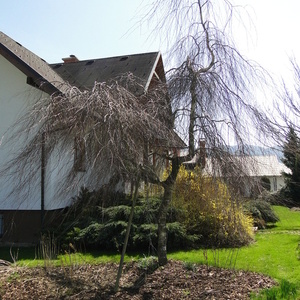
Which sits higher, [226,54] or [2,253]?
[226,54]

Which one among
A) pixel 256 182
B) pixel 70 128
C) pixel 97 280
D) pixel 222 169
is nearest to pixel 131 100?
pixel 70 128

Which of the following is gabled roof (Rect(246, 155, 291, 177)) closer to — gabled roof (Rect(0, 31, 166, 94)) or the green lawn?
the green lawn

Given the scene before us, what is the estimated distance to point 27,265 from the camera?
6.96 meters

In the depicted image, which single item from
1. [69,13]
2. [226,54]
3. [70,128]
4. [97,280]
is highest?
[69,13]

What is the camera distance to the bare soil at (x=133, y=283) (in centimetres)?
515

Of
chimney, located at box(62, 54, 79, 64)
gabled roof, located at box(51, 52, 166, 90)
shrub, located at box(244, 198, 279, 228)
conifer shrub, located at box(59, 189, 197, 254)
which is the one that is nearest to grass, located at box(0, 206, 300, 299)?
conifer shrub, located at box(59, 189, 197, 254)

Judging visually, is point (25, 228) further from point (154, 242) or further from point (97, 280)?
point (97, 280)

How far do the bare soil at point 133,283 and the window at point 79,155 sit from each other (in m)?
2.03

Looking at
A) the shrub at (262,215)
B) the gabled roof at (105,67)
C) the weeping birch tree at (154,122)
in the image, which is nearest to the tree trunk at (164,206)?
the weeping birch tree at (154,122)

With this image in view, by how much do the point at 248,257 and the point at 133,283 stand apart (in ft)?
10.1

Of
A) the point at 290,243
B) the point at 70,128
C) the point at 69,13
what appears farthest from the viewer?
the point at 290,243

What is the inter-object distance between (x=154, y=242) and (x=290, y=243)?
12.6ft

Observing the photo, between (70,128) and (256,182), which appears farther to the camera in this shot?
(256,182)

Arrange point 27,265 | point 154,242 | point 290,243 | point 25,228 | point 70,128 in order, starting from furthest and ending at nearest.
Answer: point 25,228 → point 290,243 → point 154,242 → point 27,265 → point 70,128
